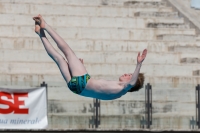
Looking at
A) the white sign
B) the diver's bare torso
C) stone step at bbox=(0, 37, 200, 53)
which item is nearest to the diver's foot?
the diver's bare torso

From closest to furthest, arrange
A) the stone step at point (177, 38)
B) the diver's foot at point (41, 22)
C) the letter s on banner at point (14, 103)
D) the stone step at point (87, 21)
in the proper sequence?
the diver's foot at point (41, 22) < the letter s on banner at point (14, 103) < the stone step at point (87, 21) < the stone step at point (177, 38)

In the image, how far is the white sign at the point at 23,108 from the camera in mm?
16938

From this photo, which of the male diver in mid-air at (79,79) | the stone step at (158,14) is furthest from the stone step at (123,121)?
the male diver in mid-air at (79,79)

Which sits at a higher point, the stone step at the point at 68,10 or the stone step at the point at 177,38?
the stone step at the point at 68,10

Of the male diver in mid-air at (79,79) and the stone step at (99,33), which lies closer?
the male diver in mid-air at (79,79)

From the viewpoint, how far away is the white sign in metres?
16.9

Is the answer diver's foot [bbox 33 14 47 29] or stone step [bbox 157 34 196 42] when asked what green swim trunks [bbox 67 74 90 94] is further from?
stone step [bbox 157 34 196 42]

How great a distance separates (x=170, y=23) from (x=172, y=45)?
145cm

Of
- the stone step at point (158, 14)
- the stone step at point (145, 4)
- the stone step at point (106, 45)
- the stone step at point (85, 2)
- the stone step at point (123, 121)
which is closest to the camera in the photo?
the stone step at point (123, 121)

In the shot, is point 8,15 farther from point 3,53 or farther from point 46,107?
point 46,107

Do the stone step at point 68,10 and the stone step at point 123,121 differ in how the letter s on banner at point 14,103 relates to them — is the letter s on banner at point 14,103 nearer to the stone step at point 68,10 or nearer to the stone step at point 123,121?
the stone step at point 123,121

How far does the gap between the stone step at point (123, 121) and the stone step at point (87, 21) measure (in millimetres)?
4516

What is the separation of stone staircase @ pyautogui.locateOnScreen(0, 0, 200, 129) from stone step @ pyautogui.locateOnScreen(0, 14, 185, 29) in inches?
1.0

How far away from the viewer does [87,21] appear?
21562mm
